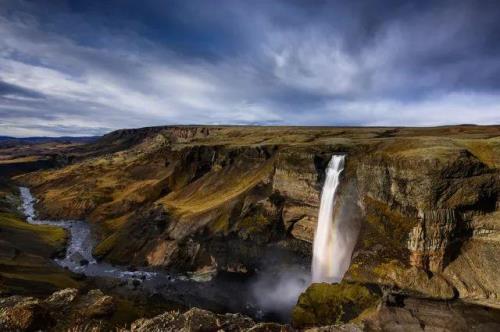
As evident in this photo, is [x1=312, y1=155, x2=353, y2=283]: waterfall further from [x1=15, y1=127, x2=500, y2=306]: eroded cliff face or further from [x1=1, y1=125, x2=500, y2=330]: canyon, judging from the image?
[x1=15, y1=127, x2=500, y2=306]: eroded cliff face

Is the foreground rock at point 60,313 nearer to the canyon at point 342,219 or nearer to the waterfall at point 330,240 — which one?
the canyon at point 342,219

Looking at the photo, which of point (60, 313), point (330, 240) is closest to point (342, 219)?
point (330, 240)

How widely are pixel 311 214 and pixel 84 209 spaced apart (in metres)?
81.6

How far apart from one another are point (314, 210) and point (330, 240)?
8.35 m

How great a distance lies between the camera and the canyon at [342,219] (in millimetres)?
39125

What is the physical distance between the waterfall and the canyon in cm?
155

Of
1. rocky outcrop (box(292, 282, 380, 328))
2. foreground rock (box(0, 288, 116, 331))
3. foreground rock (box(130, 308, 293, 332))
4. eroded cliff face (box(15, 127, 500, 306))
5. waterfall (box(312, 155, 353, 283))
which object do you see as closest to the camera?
foreground rock (box(0, 288, 116, 331))

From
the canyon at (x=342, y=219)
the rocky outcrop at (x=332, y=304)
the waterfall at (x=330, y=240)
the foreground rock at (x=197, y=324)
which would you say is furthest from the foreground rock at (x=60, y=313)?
the waterfall at (x=330, y=240)

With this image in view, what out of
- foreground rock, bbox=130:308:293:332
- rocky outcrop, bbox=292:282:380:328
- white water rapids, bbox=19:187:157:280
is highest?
foreground rock, bbox=130:308:293:332

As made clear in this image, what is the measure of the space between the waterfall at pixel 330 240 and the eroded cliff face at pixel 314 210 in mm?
2193

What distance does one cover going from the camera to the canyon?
39.1 metres

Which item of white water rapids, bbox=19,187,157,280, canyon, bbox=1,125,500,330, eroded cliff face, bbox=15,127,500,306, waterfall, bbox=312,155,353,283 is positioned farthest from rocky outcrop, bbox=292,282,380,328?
white water rapids, bbox=19,187,157,280

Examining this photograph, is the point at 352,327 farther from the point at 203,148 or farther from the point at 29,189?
the point at 29,189

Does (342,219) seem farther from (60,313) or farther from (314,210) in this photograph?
(60,313)
